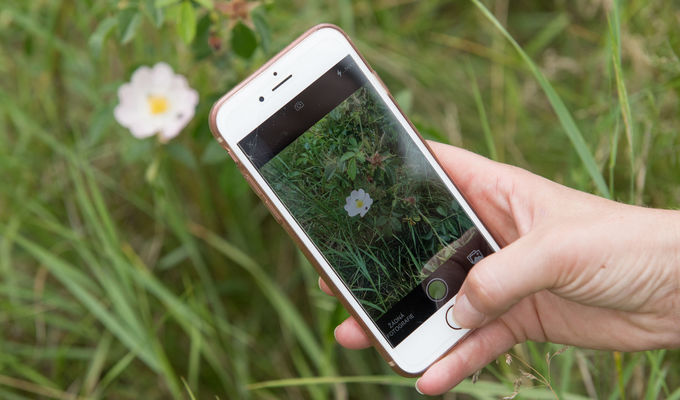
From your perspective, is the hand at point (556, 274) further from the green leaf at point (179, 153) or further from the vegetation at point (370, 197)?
the green leaf at point (179, 153)

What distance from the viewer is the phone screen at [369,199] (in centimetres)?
87

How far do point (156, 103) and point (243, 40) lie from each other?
0.23m

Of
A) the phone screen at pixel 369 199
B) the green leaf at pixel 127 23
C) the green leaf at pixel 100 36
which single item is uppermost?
the green leaf at pixel 100 36

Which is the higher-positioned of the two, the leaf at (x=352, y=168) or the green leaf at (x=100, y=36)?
the green leaf at (x=100, y=36)

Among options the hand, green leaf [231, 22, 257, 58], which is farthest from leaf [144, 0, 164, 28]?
the hand

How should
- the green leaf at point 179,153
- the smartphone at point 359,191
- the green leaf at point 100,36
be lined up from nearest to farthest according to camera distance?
the smartphone at point 359,191 → the green leaf at point 100,36 → the green leaf at point 179,153

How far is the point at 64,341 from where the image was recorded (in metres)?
1.25

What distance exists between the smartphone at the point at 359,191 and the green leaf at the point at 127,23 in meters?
0.23

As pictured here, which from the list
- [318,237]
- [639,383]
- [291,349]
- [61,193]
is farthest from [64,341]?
[639,383]

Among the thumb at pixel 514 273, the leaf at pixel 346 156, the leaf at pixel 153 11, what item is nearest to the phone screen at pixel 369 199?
the leaf at pixel 346 156

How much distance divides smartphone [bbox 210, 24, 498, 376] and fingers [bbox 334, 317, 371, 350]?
0.04 meters

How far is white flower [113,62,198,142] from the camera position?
107 centimetres

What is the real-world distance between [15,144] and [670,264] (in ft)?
4.47

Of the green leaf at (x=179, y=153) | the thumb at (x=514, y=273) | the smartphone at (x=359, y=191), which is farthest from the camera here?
the green leaf at (x=179, y=153)
